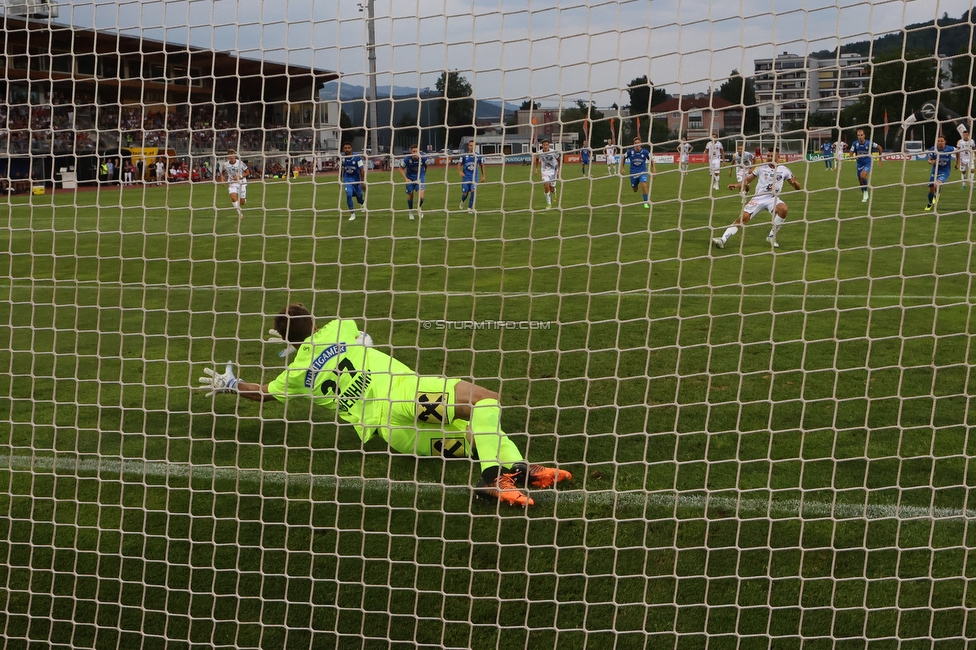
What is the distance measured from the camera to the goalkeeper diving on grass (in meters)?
4.39

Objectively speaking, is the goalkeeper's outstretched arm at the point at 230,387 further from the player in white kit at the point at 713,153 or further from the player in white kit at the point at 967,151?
the player in white kit at the point at 967,151

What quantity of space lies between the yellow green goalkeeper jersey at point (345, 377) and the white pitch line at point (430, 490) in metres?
0.37

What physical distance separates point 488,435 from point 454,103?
187 cm

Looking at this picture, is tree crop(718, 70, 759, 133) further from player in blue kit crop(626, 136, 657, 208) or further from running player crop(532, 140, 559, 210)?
running player crop(532, 140, 559, 210)

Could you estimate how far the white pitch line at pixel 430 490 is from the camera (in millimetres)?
4121

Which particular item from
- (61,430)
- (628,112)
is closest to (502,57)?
(628,112)

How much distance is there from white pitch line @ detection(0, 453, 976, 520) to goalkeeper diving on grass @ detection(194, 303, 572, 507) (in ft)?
0.71

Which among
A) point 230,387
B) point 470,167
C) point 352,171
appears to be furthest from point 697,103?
point 352,171

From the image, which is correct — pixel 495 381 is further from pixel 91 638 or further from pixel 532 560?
pixel 91 638

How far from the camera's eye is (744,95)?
436 cm

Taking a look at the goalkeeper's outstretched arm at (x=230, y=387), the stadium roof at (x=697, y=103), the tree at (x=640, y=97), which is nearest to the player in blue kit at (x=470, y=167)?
the tree at (x=640, y=97)

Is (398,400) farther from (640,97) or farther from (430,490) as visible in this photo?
(640,97)

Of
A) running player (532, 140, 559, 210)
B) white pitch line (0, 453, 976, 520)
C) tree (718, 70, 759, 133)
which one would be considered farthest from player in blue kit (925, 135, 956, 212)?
running player (532, 140, 559, 210)

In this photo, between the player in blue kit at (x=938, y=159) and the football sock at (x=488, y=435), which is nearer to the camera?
the player in blue kit at (x=938, y=159)
